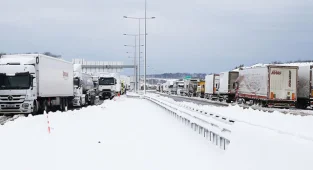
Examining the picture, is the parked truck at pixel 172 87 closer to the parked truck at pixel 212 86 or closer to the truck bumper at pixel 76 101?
the parked truck at pixel 212 86

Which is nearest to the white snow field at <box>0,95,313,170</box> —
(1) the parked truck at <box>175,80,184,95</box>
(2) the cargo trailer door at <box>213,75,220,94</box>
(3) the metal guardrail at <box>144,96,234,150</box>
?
(3) the metal guardrail at <box>144,96,234,150</box>

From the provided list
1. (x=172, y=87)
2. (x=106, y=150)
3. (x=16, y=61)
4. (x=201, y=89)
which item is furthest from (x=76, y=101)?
(x=172, y=87)

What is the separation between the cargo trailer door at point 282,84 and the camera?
3488 centimetres

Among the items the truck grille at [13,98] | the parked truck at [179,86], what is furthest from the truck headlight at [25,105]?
the parked truck at [179,86]

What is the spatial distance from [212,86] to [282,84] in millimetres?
27646

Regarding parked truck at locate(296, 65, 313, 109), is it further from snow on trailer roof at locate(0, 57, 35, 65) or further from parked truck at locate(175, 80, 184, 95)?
parked truck at locate(175, 80, 184, 95)

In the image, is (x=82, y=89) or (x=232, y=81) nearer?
(x=82, y=89)

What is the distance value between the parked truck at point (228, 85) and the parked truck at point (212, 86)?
3693 mm

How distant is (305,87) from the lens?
35938 mm

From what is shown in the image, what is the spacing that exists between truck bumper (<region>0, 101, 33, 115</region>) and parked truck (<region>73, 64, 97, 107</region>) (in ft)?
50.1

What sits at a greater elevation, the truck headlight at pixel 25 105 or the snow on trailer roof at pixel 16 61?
the snow on trailer roof at pixel 16 61

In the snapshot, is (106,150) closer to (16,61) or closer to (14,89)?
(14,89)

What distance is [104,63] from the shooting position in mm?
84938

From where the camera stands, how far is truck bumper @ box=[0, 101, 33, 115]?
2502cm
